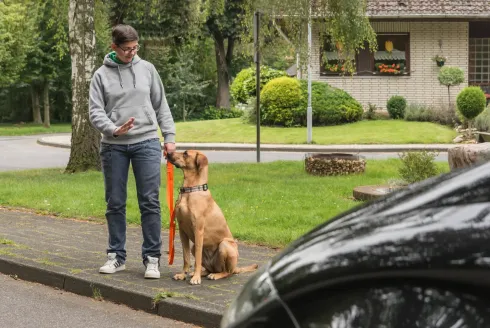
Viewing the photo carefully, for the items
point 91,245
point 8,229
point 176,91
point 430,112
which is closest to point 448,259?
point 91,245

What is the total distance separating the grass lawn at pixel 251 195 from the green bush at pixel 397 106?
14.9 metres

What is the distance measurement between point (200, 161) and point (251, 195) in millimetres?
6894

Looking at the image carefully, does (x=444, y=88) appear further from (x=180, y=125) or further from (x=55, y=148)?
(x=55, y=148)

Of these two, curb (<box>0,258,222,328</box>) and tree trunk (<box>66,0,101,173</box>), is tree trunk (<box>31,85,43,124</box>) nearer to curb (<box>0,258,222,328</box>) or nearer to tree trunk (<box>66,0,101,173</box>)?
tree trunk (<box>66,0,101,173</box>)

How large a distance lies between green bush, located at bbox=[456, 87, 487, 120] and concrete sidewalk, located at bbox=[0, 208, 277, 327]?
20305 mm

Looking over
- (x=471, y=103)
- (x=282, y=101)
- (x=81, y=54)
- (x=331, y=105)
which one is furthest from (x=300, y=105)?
(x=81, y=54)

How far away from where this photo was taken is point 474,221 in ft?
4.54

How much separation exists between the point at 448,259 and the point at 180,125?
35.6m

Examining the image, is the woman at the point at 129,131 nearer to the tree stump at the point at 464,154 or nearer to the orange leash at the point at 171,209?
the orange leash at the point at 171,209

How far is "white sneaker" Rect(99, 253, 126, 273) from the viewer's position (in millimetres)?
7469

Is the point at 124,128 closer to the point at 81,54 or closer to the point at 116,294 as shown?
the point at 116,294

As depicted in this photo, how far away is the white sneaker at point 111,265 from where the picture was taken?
7.47 metres

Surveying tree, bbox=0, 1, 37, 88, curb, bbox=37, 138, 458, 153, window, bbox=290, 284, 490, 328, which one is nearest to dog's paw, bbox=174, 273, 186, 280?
window, bbox=290, 284, 490, 328

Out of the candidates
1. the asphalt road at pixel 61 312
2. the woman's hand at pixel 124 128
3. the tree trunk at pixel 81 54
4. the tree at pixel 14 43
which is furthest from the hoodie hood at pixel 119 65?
the tree at pixel 14 43
